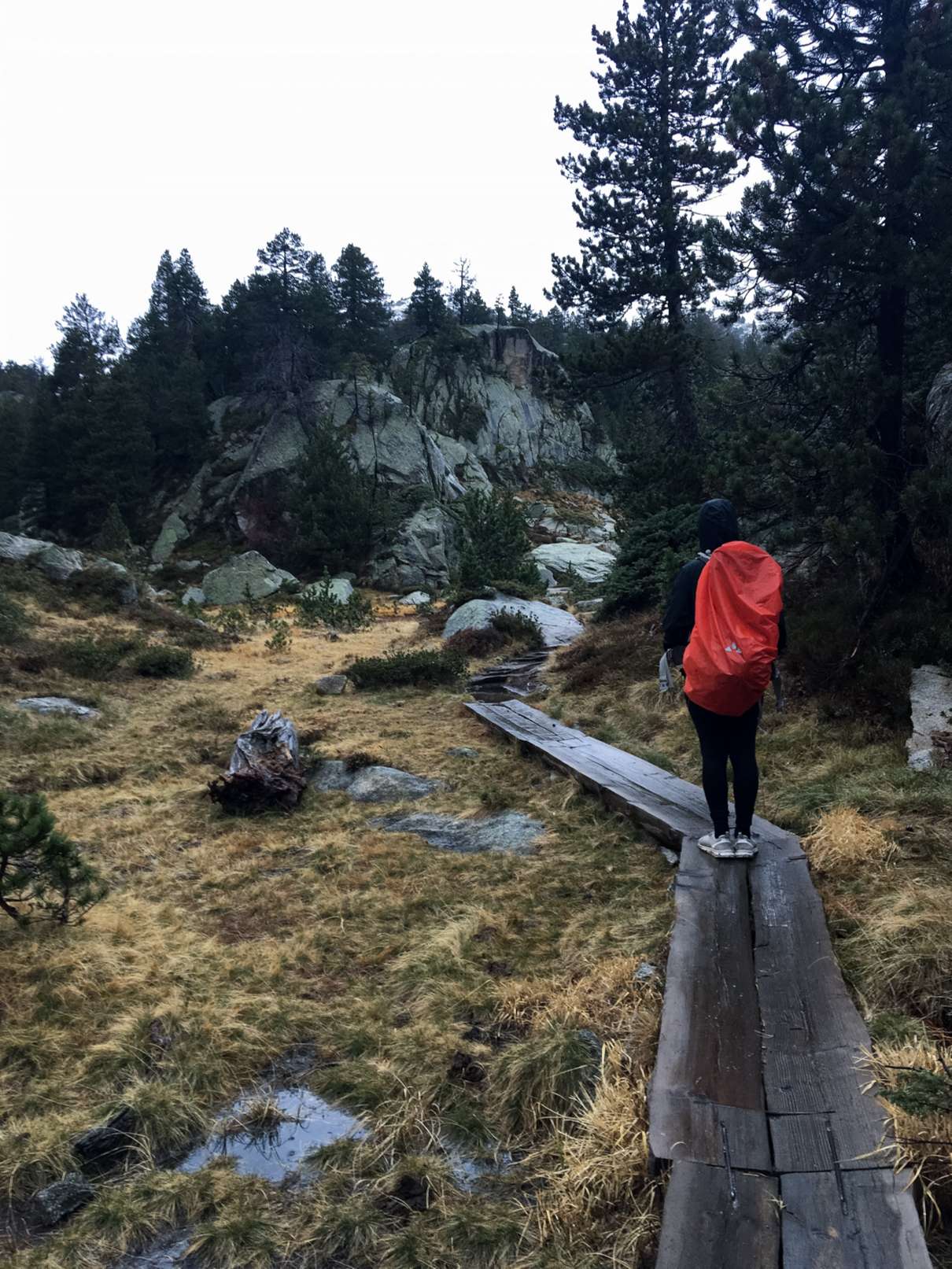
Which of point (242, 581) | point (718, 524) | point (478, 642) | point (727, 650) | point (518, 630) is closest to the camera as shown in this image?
point (727, 650)

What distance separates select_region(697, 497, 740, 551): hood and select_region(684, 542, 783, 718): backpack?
220 mm

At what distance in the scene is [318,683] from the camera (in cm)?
1360

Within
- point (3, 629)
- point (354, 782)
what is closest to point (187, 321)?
point (3, 629)

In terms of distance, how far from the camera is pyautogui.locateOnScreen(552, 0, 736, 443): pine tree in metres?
17.3

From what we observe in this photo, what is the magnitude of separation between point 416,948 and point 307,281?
41.7 metres

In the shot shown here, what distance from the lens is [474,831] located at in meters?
7.01

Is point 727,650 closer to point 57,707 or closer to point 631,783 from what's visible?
point 631,783

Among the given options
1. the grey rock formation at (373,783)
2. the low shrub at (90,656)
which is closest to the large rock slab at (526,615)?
the low shrub at (90,656)

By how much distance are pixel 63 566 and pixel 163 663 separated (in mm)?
7062

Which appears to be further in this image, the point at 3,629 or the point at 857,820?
the point at 3,629

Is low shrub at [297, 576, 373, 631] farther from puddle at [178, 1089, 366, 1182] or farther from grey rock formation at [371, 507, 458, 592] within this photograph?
puddle at [178, 1089, 366, 1182]

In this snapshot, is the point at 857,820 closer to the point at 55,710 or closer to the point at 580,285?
the point at 55,710

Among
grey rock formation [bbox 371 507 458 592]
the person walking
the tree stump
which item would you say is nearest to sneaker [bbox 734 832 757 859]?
the person walking

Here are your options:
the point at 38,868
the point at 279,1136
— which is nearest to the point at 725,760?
the point at 279,1136
